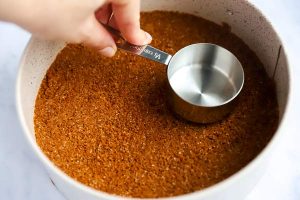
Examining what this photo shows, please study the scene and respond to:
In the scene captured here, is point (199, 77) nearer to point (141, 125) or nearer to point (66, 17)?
point (141, 125)

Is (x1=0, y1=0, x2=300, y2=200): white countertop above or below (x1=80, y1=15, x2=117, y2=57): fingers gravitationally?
below

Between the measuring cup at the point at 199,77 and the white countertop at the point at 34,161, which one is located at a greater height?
the measuring cup at the point at 199,77

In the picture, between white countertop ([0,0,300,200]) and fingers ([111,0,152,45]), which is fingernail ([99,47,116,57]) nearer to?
fingers ([111,0,152,45])

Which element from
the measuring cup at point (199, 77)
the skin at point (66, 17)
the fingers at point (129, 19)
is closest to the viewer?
the skin at point (66, 17)

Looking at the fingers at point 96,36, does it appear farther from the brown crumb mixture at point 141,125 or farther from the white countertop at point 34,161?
the white countertop at point 34,161

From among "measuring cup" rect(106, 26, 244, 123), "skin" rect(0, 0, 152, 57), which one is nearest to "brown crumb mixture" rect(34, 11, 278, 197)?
"measuring cup" rect(106, 26, 244, 123)

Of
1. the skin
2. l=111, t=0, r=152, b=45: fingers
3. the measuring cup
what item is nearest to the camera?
the skin

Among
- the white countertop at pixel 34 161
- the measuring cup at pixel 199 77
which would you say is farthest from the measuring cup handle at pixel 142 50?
the white countertop at pixel 34 161

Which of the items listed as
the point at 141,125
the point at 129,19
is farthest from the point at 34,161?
the point at 129,19
